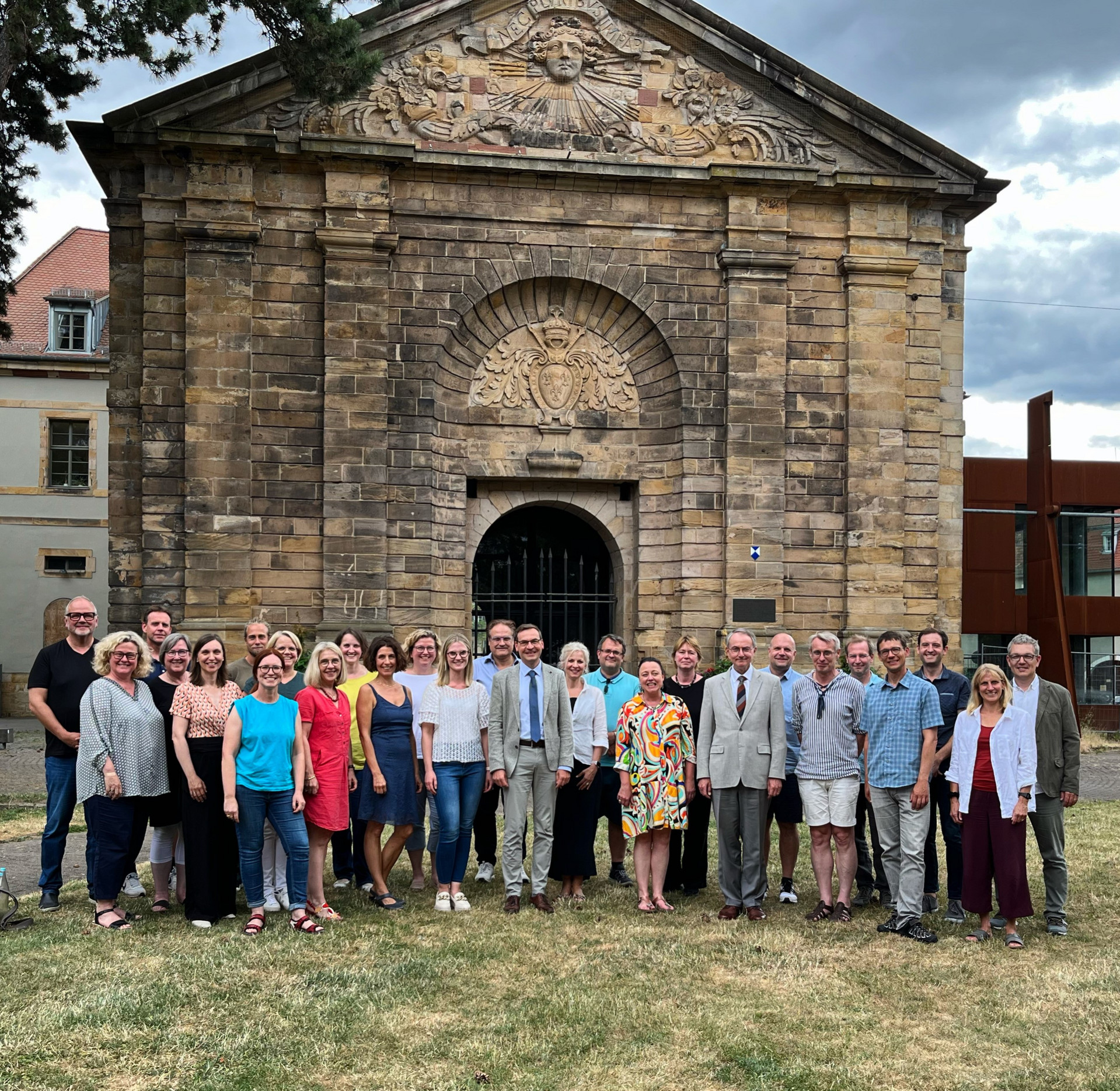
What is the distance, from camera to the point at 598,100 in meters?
16.5

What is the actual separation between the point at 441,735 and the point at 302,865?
4.11ft

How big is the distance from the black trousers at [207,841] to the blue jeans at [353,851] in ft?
2.88

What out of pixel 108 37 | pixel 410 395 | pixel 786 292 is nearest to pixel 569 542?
pixel 410 395

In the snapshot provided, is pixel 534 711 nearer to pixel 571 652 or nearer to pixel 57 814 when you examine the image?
pixel 571 652

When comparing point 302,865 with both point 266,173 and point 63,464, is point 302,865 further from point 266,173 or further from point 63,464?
point 63,464

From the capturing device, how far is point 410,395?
1605 cm

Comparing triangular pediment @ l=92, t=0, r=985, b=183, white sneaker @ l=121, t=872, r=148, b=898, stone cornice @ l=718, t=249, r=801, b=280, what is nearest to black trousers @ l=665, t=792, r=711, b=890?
white sneaker @ l=121, t=872, r=148, b=898

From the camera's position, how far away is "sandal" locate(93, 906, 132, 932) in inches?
307

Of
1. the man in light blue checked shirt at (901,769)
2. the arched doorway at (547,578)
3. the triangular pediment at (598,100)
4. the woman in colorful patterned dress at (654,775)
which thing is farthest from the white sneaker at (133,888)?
the triangular pediment at (598,100)

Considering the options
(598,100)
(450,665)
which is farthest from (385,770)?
(598,100)

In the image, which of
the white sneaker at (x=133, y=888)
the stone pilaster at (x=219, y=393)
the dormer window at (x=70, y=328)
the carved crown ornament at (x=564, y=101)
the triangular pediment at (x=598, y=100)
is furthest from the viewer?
the dormer window at (x=70, y=328)

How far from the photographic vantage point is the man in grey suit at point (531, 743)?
28.1ft

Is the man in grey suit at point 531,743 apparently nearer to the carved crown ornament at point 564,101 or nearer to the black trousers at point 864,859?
the black trousers at point 864,859

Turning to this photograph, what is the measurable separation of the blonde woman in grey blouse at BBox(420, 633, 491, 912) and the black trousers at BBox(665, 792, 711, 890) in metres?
1.46
